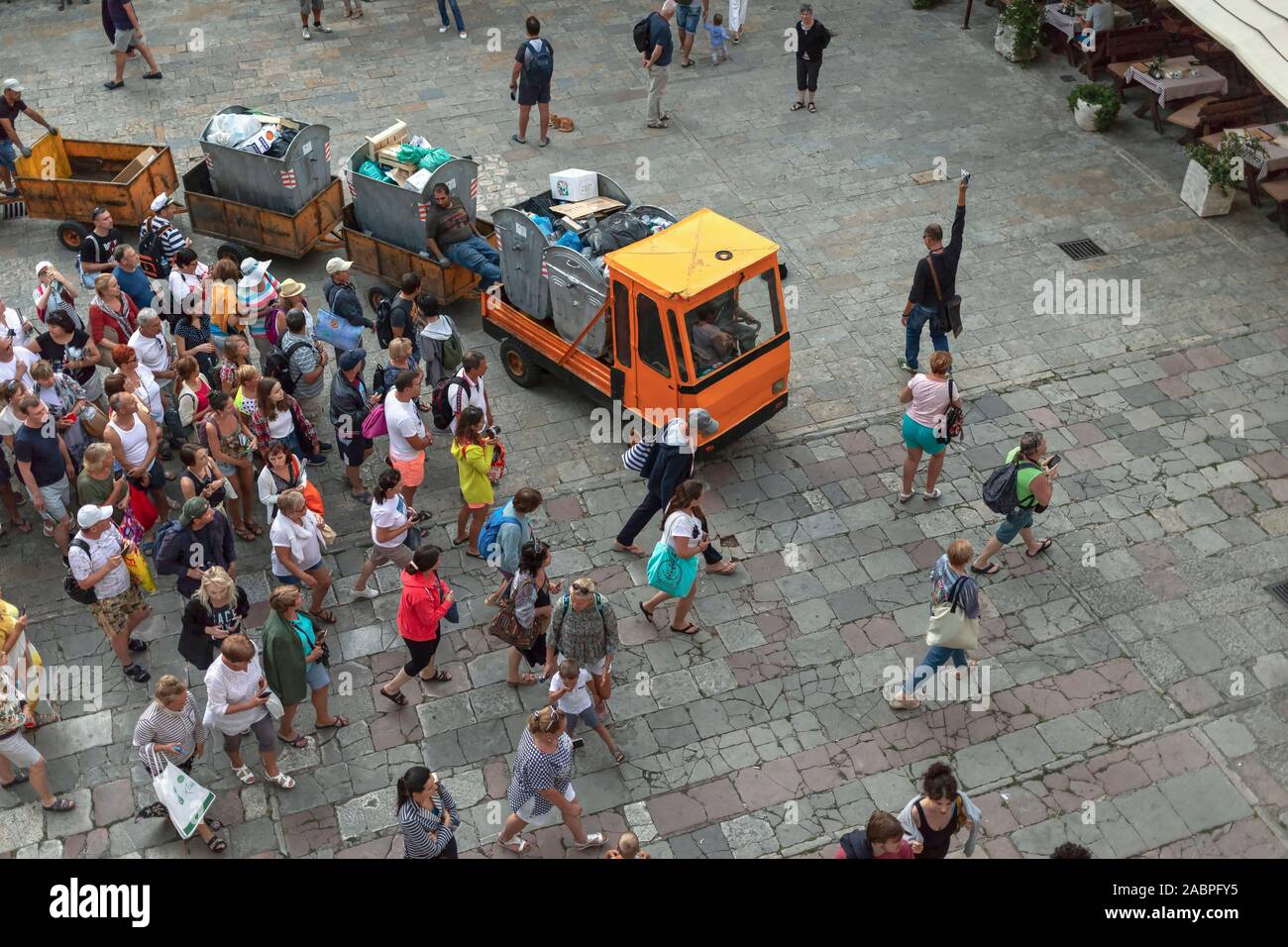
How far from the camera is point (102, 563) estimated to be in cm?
955

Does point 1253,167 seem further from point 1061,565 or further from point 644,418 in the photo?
point 644,418

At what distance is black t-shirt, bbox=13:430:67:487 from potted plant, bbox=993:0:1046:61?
14582mm

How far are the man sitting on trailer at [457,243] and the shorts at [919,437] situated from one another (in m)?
4.83

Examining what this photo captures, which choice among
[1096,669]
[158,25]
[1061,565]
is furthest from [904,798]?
[158,25]

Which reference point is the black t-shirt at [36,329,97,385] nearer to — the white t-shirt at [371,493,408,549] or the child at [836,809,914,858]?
the white t-shirt at [371,493,408,549]

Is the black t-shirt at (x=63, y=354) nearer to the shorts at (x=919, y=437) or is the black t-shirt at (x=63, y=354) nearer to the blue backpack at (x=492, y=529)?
the blue backpack at (x=492, y=529)

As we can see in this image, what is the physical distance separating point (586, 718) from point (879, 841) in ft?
8.67

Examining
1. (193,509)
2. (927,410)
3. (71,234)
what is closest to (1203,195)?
(927,410)

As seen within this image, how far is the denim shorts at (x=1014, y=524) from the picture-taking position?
10.7 metres

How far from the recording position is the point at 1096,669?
1034 centimetres

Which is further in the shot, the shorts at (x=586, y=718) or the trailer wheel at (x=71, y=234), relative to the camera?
the trailer wheel at (x=71, y=234)

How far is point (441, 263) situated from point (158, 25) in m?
9.81

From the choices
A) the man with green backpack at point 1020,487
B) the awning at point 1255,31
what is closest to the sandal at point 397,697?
the man with green backpack at point 1020,487

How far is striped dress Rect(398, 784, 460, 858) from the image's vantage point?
25.3ft
